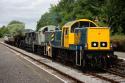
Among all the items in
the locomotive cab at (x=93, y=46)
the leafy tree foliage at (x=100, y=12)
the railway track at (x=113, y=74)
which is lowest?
the railway track at (x=113, y=74)

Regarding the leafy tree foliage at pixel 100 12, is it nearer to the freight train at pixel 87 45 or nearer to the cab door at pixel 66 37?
the cab door at pixel 66 37

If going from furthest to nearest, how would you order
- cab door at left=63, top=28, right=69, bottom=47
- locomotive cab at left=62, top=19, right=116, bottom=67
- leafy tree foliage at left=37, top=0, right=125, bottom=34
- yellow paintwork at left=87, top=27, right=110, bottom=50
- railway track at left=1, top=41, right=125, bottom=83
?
1. leafy tree foliage at left=37, top=0, right=125, bottom=34
2. cab door at left=63, top=28, right=69, bottom=47
3. yellow paintwork at left=87, top=27, right=110, bottom=50
4. locomotive cab at left=62, top=19, right=116, bottom=67
5. railway track at left=1, top=41, right=125, bottom=83

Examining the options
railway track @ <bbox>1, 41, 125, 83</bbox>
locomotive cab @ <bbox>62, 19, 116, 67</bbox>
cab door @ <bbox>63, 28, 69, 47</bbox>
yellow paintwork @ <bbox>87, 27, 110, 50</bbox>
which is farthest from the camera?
cab door @ <bbox>63, 28, 69, 47</bbox>

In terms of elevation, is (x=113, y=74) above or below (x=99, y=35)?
Answer: below

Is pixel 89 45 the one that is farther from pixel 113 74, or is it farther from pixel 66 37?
pixel 66 37

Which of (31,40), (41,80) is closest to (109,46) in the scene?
(41,80)

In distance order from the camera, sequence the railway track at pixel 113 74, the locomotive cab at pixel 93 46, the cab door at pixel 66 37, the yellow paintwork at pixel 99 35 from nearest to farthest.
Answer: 1. the railway track at pixel 113 74
2. the locomotive cab at pixel 93 46
3. the yellow paintwork at pixel 99 35
4. the cab door at pixel 66 37

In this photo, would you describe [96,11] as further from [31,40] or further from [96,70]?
[96,70]

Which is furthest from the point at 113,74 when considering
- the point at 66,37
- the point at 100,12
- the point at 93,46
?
the point at 100,12

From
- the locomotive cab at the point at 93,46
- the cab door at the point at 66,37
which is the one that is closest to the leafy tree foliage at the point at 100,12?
the cab door at the point at 66,37

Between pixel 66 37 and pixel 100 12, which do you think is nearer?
pixel 66 37

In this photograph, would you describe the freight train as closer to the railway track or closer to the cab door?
the cab door

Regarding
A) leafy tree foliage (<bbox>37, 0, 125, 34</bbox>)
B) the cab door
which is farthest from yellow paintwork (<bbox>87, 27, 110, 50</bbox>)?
leafy tree foliage (<bbox>37, 0, 125, 34</bbox>)

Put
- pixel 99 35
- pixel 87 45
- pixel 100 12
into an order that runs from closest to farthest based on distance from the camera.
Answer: pixel 87 45 < pixel 99 35 < pixel 100 12
